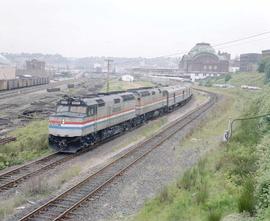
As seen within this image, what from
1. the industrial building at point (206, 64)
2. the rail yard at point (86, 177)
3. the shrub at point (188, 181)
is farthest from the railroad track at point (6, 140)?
the industrial building at point (206, 64)

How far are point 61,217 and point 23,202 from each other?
2.56 metres

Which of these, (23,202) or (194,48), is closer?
(23,202)

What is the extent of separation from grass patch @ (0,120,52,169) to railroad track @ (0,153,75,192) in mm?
991

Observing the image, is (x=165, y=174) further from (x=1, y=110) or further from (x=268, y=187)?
(x=1, y=110)

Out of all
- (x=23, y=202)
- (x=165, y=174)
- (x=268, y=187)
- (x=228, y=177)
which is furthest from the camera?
(x=165, y=174)

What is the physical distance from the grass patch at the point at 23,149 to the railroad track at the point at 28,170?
0.99m

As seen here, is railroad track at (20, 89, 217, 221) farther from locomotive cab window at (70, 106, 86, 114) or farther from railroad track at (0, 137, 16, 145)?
railroad track at (0, 137, 16, 145)

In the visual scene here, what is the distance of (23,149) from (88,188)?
8.87 metres

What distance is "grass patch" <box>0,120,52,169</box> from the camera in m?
23.5

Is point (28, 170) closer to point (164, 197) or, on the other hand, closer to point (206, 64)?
point (164, 197)

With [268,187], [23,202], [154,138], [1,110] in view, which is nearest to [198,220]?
[268,187]

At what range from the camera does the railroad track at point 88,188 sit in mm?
15289

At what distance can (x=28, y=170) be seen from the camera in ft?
71.7

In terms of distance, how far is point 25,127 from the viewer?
3547 cm
